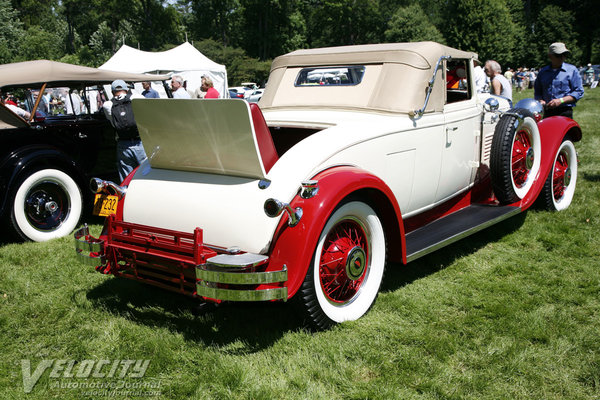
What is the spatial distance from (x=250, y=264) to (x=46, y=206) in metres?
3.93

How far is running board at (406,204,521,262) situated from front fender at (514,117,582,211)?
14.1 inches

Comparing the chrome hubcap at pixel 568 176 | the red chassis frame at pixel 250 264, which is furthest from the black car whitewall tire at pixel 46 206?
the chrome hubcap at pixel 568 176

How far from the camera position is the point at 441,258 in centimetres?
448

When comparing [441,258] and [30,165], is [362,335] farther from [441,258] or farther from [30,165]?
[30,165]

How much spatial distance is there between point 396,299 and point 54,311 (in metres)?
2.56

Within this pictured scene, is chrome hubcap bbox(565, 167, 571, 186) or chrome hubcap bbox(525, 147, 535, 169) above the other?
chrome hubcap bbox(525, 147, 535, 169)

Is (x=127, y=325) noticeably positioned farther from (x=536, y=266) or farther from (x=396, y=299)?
(x=536, y=266)

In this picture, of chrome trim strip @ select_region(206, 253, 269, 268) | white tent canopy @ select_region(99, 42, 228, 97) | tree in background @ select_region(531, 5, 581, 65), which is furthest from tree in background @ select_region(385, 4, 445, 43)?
chrome trim strip @ select_region(206, 253, 269, 268)

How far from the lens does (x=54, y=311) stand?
3.65 meters

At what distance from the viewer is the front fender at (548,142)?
475cm

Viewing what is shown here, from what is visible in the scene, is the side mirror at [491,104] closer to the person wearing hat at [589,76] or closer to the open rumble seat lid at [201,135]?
the open rumble seat lid at [201,135]

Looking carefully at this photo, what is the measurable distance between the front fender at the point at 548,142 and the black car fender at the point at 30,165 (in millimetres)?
4846

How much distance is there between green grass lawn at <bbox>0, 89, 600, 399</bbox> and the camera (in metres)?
2.65

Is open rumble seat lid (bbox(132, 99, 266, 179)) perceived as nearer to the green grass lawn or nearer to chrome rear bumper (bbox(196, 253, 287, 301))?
chrome rear bumper (bbox(196, 253, 287, 301))
